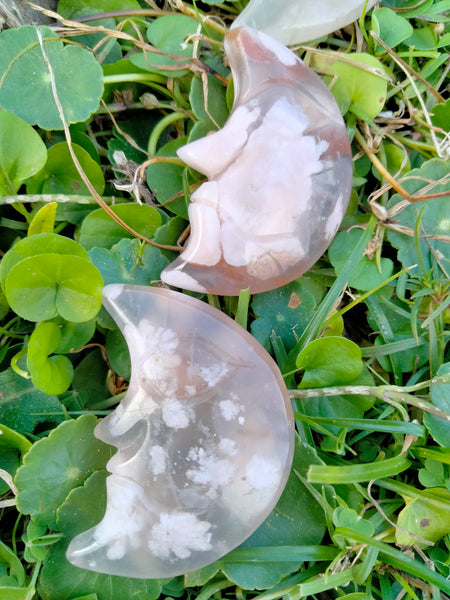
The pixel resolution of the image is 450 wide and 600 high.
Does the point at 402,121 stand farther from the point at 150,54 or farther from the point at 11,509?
the point at 11,509

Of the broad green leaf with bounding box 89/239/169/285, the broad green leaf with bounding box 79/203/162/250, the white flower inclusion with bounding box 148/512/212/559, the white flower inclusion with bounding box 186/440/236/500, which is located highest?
the broad green leaf with bounding box 79/203/162/250

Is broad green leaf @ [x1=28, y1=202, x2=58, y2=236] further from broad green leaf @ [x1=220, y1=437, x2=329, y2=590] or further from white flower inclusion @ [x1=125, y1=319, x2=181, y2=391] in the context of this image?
broad green leaf @ [x1=220, y1=437, x2=329, y2=590]

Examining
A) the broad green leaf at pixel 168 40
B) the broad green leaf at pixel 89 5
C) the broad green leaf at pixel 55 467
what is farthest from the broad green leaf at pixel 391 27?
the broad green leaf at pixel 55 467

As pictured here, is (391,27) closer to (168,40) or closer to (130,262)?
(168,40)

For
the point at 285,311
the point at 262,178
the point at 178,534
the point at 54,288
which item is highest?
the point at 262,178

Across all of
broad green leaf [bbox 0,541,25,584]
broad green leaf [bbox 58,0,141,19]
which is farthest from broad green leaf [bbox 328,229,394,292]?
broad green leaf [bbox 0,541,25,584]

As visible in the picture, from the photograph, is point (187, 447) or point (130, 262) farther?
point (130, 262)

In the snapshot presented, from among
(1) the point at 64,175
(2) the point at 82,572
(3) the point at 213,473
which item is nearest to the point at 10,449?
(2) the point at 82,572

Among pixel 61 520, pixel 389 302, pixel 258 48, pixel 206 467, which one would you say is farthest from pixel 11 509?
pixel 258 48
